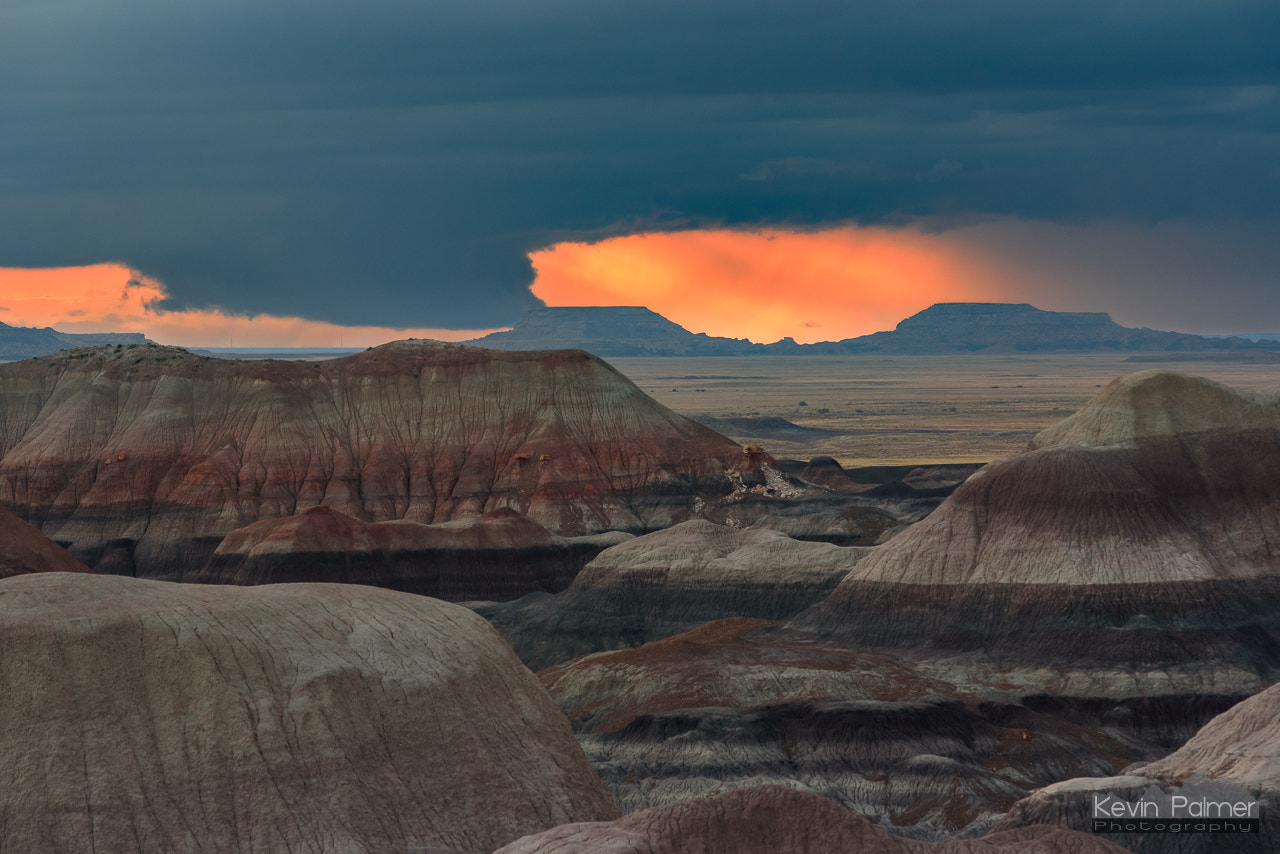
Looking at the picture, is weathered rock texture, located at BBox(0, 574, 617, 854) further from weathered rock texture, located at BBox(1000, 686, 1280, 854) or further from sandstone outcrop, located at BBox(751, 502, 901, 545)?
sandstone outcrop, located at BBox(751, 502, 901, 545)

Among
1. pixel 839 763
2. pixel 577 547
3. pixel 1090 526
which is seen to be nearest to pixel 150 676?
pixel 839 763

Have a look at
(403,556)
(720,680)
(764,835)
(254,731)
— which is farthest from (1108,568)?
(403,556)

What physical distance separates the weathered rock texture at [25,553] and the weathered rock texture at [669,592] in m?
30.6

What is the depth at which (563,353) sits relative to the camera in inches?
6260

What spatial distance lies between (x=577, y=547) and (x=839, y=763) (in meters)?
62.7

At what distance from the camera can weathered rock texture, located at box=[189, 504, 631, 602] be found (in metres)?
114

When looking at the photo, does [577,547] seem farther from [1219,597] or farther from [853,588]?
[1219,597]

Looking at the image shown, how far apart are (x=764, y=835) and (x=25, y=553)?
52.2m

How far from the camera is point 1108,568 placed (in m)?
79.5

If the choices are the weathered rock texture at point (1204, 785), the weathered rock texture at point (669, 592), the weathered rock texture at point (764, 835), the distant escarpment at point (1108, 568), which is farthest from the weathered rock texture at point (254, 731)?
the weathered rock texture at point (669, 592)

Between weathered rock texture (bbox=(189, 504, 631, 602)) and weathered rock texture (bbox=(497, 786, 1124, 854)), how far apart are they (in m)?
83.8

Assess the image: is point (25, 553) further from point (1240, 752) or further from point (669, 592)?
point (1240, 752)

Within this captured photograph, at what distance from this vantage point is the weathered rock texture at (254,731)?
118 ft

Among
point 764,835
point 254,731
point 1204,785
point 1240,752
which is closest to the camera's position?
point 764,835
